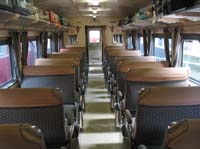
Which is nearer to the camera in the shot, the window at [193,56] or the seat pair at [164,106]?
the seat pair at [164,106]

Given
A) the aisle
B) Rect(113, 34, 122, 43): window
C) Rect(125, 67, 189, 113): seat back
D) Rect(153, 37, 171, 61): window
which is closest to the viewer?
Rect(125, 67, 189, 113): seat back

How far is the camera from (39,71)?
439 cm

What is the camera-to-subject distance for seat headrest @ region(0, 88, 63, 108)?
248 cm

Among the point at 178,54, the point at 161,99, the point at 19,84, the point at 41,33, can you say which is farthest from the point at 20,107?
the point at 41,33

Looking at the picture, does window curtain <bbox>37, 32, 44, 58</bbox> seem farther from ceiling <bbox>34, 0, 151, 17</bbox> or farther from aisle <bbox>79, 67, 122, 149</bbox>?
aisle <bbox>79, 67, 122, 149</bbox>

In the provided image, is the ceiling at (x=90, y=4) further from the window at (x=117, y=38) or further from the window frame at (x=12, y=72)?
the window at (x=117, y=38)

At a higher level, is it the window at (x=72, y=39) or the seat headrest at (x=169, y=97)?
the window at (x=72, y=39)

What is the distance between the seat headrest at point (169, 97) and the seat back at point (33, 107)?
74cm

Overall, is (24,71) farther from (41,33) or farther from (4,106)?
(41,33)

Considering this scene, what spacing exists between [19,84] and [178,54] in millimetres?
2722

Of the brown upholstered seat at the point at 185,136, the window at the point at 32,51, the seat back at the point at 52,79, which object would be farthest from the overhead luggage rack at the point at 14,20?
the brown upholstered seat at the point at 185,136

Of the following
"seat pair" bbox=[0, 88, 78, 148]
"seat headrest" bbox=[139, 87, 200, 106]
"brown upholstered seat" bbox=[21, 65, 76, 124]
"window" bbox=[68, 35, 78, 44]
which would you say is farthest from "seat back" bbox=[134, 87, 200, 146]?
"window" bbox=[68, 35, 78, 44]

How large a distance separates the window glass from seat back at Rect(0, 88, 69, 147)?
2.11 meters

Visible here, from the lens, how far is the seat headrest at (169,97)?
247 centimetres
